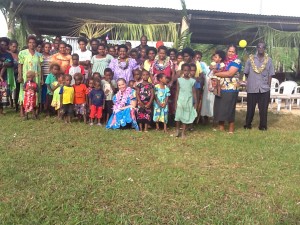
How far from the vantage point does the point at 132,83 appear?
636cm

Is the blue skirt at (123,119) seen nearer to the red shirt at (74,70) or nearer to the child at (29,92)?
the red shirt at (74,70)

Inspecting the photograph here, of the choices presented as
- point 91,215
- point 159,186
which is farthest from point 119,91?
point 91,215

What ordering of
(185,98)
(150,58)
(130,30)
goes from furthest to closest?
1. (130,30)
2. (150,58)
3. (185,98)

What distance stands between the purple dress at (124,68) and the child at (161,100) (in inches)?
28.1

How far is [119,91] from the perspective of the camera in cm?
636

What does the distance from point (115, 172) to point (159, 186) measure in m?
0.64

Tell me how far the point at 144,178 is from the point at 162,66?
309 cm

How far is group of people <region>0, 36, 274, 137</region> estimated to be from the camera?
20.0 ft

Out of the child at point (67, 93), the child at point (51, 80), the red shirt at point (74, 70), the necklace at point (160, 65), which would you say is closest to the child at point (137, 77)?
the necklace at point (160, 65)

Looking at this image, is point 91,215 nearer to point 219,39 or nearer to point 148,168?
point 148,168

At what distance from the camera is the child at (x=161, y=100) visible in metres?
6.07

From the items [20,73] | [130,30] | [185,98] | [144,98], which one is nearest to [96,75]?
[144,98]

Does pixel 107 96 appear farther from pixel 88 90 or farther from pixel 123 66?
pixel 123 66

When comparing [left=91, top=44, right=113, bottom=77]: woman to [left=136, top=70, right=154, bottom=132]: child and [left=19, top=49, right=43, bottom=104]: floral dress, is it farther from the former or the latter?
[left=19, top=49, right=43, bottom=104]: floral dress
